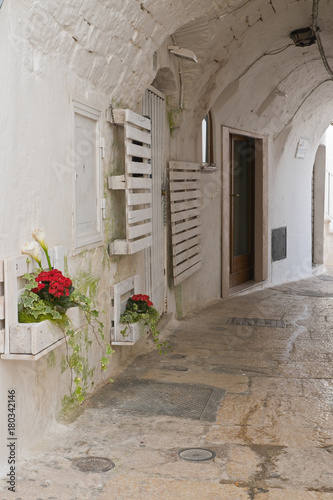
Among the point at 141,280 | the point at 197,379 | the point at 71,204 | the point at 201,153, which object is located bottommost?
the point at 197,379

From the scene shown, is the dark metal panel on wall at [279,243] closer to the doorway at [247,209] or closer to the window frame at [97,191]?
the doorway at [247,209]

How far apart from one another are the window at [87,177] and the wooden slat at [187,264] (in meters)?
2.12

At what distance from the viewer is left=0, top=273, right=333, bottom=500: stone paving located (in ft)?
8.89

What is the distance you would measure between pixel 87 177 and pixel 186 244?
273 centimetres

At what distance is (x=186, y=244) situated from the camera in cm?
647

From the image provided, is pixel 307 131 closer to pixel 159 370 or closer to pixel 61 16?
pixel 159 370

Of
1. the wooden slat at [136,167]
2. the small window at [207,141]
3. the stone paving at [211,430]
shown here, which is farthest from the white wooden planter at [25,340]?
the small window at [207,141]

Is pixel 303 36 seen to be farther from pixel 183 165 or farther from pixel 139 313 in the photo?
pixel 139 313

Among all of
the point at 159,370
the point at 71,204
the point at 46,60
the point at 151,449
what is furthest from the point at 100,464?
the point at 46,60

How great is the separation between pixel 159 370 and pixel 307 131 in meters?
7.01

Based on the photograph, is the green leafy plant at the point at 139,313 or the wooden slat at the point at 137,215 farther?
the green leafy plant at the point at 139,313

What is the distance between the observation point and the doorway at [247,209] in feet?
28.4

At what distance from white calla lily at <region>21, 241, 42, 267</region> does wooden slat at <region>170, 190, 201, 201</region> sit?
10.3 feet

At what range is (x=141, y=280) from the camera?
5203 millimetres
